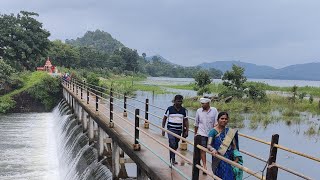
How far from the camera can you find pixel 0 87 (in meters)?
36.7

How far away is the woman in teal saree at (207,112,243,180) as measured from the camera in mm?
5012

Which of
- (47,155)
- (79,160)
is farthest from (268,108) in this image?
(79,160)

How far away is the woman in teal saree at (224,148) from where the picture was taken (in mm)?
5012

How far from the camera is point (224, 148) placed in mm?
5043

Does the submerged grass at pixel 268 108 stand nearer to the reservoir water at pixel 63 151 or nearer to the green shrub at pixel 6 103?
the reservoir water at pixel 63 151

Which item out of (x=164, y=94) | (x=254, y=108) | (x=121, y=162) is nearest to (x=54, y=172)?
(x=121, y=162)

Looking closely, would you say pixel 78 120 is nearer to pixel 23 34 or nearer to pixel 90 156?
pixel 90 156

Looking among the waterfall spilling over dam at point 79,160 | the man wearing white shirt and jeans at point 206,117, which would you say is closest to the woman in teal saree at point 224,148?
the man wearing white shirt and jeans at point 206,117

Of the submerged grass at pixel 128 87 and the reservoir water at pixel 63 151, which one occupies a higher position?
the submerged grass at pixel 128 87

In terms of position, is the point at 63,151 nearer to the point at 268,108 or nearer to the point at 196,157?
the point at 196,157

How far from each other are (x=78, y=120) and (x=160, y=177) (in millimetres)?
16605

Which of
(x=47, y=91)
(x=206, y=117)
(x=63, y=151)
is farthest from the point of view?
(x=47, y=91)

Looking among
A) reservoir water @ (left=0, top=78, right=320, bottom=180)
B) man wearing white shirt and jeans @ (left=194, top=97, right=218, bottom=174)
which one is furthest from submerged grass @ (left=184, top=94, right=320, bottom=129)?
man wearing white shirt and jeans @ (left=194, top=97, right=218, bottom=174)

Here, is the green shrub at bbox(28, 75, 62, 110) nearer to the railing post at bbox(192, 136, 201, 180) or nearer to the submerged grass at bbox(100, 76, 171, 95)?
the submerged grass at bbox(100, 76, 171, 95)
